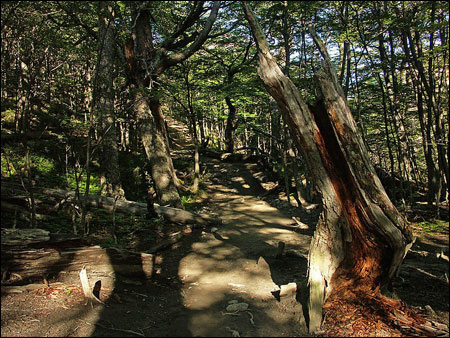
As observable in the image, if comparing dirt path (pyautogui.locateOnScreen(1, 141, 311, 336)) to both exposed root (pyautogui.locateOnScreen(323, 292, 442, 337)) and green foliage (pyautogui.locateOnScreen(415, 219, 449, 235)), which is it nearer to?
exposed root (pyautogui.locateOnScreen(323, 292, 442, 337))

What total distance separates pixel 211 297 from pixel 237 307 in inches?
24.4

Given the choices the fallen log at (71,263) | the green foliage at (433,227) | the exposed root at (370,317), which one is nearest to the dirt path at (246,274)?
the exposed root at (370,317)

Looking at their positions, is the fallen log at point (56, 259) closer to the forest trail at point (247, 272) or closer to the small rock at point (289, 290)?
the forest trail at point (247, 272)

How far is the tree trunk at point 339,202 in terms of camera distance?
3.12 meters

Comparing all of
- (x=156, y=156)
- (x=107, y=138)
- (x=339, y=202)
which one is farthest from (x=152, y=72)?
(x=339, y=202)

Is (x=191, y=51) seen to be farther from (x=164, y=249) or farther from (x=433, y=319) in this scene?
(x=433, y=319)

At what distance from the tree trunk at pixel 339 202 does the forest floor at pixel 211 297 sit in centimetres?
40

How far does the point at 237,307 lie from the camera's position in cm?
348

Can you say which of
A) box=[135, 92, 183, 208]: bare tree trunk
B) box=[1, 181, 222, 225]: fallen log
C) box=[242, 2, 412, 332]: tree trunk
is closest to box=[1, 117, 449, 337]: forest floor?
box=[242, 2, 412, 332]: tree trunk

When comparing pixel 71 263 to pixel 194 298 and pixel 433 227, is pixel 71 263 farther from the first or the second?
pixel 433 227

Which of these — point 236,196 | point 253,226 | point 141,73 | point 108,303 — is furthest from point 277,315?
point 236,196

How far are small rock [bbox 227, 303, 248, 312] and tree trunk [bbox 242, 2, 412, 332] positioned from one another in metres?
0.86

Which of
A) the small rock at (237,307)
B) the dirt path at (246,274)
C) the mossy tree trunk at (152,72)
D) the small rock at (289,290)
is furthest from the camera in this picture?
the mossy tree trunk at (152,72)

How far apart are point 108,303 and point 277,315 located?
1.99 m
